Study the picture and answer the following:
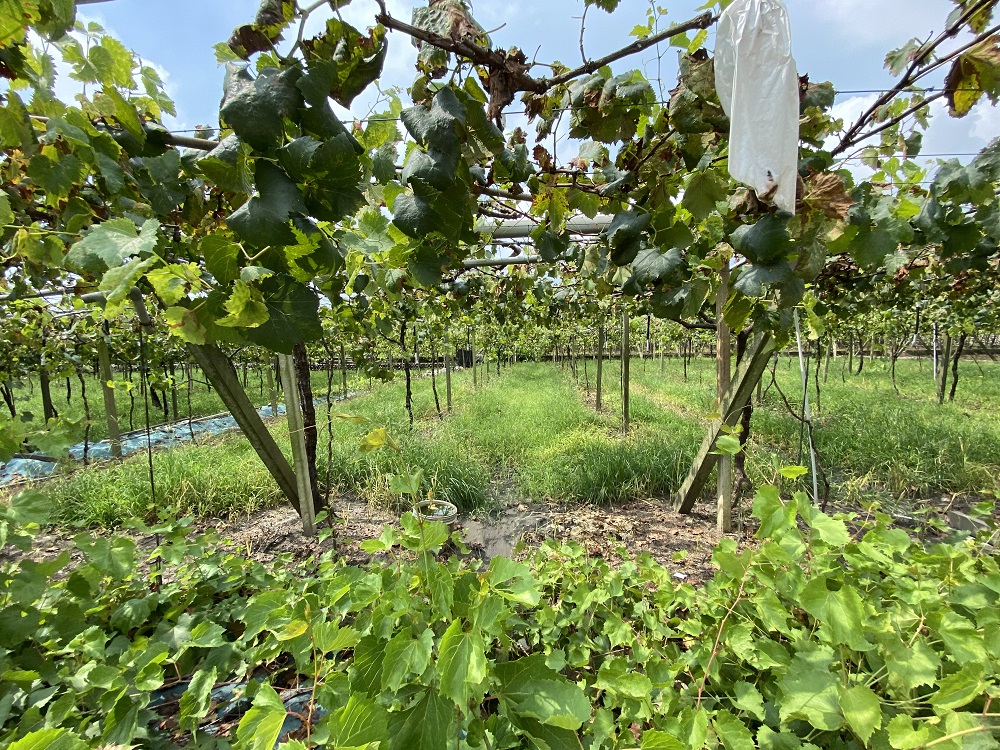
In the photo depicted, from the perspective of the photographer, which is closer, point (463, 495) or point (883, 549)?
point (883, 549)

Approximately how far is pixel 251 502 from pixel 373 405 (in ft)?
15.9

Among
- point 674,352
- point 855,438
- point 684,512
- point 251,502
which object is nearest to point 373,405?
point 251,502

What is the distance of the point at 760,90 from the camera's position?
753mm

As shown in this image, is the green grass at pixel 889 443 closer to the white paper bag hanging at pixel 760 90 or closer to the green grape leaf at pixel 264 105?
the white paper bag hanging at pixel 760 90

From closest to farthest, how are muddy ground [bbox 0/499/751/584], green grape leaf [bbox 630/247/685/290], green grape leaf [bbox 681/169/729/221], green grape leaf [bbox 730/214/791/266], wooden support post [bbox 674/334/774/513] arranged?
green grape leaf [bbox 730/214/791/266] < green grape leaf [bbox 681/169/729/221] < green grape leaf [bbox 630/247/685/290] < wooden support post [bbox 674/334/774/513] < muddy ground [bbox 0/499/751/584]

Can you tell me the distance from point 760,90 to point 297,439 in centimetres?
255

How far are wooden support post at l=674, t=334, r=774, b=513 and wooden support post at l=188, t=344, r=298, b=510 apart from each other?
249cm

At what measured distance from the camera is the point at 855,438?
4848mm

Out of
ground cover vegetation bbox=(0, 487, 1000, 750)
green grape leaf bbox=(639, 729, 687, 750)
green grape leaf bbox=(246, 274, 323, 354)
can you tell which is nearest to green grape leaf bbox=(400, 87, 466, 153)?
green grape leaf bbox=(246, 274, 323, 354)

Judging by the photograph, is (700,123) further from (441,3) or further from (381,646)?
(381,646)

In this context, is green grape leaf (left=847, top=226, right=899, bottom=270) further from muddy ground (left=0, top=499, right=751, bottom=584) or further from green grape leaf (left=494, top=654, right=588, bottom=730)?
muddy ground (left=0, top=499, right=751, bottom=584)

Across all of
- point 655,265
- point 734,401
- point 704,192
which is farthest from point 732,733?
point 734,401

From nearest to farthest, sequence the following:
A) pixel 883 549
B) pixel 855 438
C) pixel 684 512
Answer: pixel 883 549, pixel 684 512, pixel 855 438

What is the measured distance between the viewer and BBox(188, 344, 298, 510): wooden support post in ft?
6.39
